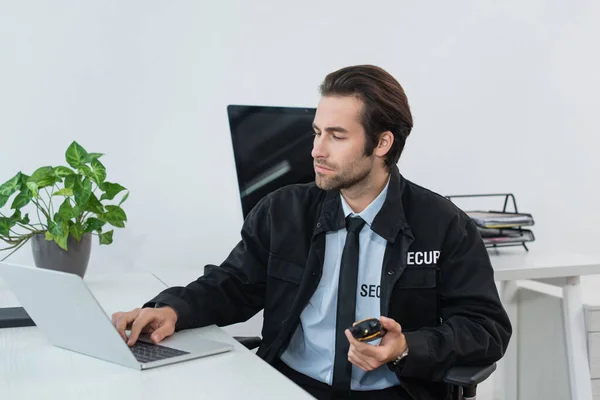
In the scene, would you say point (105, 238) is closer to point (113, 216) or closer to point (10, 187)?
point (113, 216)

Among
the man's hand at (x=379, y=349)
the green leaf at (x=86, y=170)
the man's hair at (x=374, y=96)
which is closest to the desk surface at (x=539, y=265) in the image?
the man's hair at (x=374, y=96)

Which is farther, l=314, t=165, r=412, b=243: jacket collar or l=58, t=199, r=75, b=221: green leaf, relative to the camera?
l=58, t=199, r=75, b=221: green leaf

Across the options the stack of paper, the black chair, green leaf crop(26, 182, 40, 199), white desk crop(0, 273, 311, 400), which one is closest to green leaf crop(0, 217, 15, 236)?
green leaf crop(26, 182, 40, 199)

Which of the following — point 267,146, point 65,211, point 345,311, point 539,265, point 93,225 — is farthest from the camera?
point 539,265

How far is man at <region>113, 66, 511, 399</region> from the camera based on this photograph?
1.68m

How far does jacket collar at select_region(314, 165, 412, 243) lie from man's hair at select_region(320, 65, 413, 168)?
0.11 meters

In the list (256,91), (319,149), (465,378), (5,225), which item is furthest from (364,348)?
(256,91)

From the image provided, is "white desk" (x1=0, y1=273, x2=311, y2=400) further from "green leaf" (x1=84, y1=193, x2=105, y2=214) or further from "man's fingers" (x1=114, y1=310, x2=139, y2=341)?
"green leaf" (x1=84, y1=193, x2=105, y2=214)

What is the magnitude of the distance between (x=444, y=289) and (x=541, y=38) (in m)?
1.98

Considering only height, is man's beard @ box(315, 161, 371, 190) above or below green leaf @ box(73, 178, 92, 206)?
above

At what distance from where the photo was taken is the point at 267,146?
7.27 feet

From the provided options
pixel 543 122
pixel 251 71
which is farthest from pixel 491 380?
pixel 251 71

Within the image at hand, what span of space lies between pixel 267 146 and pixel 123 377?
3.78 ft

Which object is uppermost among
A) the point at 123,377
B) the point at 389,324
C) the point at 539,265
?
the point at 539,265
